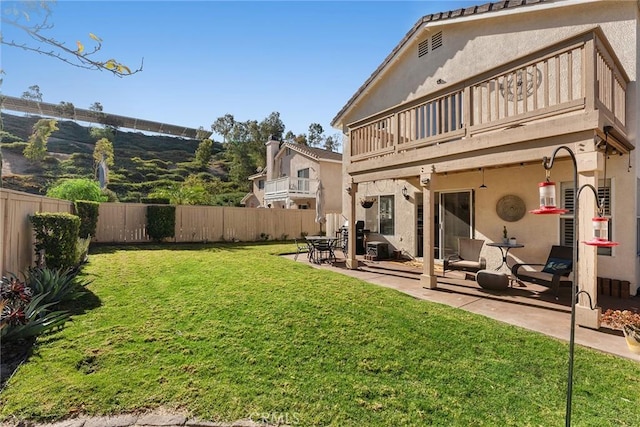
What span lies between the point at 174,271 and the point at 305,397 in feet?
21.1

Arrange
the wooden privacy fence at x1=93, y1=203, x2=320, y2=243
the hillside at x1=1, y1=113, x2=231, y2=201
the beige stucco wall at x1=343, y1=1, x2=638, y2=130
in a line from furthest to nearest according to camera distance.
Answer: the hillside at x1=1, y1=113, x2=231, y2=201 < the wooden privacy fence at x1=93, y1=203, x2=320, y2=243 < the beige stucco wall at x1=343, y1=1, x2=638, y2=130

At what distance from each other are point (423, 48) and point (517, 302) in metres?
8.46

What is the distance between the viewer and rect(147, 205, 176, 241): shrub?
1504 cm

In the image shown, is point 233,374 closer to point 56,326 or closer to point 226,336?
point 226,336

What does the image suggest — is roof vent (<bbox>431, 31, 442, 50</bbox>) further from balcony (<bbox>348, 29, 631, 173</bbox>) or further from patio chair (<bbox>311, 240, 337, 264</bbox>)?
patio chair (<bbox>311, 240, 337, 264</bbox>)

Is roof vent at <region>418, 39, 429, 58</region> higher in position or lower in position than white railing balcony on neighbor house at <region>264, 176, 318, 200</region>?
higher

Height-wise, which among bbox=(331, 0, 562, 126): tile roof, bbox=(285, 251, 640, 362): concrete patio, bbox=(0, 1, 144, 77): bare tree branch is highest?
bbox=(331, 0, 562, 126): tile roof

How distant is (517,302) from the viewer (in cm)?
562

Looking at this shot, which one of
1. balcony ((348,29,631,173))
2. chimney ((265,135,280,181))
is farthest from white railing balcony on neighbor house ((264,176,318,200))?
balcony ((348,29,631,173))

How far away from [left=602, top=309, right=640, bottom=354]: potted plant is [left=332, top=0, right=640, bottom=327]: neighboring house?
211mm

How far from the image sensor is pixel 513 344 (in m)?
3.86

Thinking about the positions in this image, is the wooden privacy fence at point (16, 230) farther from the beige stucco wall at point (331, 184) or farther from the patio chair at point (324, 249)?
the beige stucco wall at point (331, 184)

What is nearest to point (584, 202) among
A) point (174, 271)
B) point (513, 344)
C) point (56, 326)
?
point (513, 344)

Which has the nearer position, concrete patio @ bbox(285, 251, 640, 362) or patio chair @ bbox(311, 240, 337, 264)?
concrete patio @ bbox(285, 251, 640, 362)
